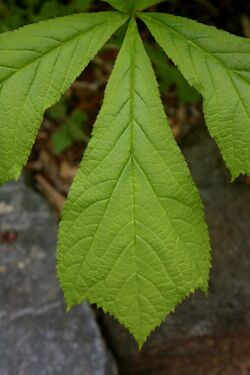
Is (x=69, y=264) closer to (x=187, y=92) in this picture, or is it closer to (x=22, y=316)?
(x=22, y=316)

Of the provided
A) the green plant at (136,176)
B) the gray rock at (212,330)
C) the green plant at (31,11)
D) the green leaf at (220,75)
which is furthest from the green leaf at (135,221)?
the gray rock at (212,330)

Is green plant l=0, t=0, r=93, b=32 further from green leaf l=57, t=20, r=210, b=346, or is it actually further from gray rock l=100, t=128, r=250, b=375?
gray rock l=100, t=128, r=250, b=375

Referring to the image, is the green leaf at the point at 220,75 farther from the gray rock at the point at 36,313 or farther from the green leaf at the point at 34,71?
the gray rock at the point at 36,313

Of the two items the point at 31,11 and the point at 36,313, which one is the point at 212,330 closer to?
the point at 36,313

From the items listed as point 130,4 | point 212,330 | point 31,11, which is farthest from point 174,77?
point 212,330

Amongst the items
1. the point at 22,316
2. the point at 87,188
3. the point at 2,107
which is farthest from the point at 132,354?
the point at 2,107
